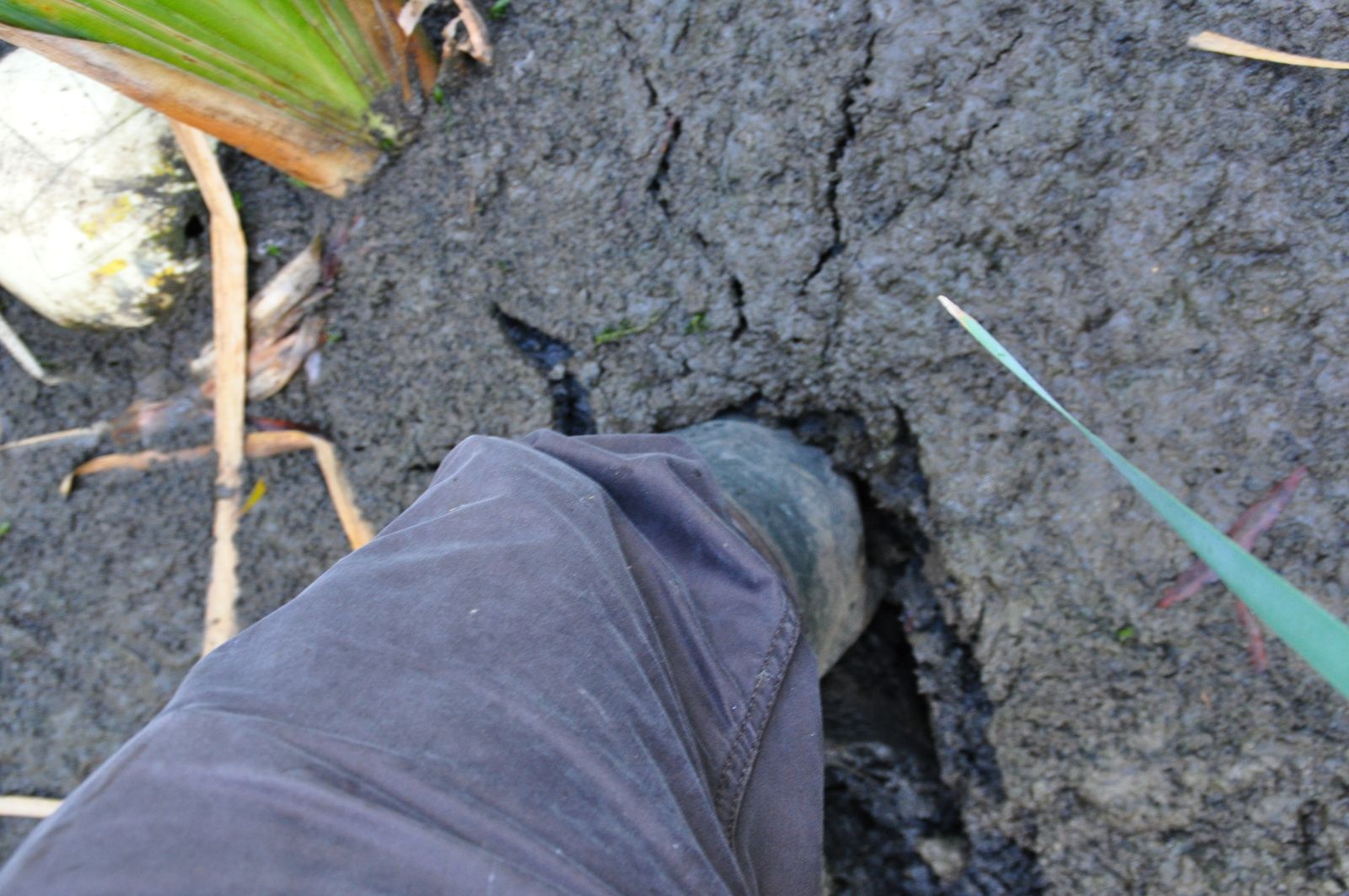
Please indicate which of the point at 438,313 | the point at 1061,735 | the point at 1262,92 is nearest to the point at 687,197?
the point at 438,313

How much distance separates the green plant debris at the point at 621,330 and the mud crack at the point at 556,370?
6 centimetres

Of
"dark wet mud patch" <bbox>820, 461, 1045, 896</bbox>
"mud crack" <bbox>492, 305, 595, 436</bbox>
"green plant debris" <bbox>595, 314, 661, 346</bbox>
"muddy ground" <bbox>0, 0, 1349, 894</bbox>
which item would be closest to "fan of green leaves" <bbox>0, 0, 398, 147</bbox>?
"muddy ground" <bbox>0, 0, 1349, 894</bbox>

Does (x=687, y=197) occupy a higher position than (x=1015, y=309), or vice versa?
(x=687, y=197)

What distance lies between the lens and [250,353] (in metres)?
1.54

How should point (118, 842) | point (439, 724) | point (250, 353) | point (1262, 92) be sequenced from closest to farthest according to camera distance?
point (118, 842), point (439, 724), point (1262, 92), point (250, 353)

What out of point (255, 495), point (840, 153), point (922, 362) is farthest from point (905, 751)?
point (255, 495)

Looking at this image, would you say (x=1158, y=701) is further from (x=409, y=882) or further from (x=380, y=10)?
(x=380, y=10)

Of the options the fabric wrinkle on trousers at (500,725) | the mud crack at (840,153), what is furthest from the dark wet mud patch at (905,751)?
the fabric wrinkle on trousers at (500,725)

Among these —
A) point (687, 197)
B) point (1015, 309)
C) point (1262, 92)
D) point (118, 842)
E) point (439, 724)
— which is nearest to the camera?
point (118, 842)

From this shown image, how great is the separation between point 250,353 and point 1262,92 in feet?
5.00

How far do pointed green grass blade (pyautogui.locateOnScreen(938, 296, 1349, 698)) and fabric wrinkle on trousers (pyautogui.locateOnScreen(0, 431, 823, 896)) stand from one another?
15.9 inches

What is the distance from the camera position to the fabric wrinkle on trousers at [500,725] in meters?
0.51

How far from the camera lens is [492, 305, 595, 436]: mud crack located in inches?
55.8

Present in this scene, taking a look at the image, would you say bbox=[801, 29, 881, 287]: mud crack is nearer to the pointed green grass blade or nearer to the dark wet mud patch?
the dark wet mud patch
